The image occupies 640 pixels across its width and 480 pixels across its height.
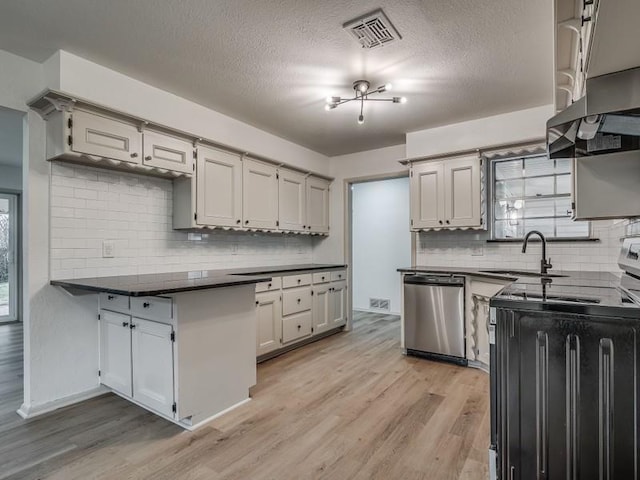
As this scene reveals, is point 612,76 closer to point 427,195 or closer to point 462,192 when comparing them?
point 462,192

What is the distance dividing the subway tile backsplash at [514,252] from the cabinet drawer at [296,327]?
1.56m

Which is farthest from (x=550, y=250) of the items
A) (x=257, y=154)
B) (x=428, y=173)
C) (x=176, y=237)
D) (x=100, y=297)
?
(x=100, y=297)

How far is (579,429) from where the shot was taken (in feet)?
4.32

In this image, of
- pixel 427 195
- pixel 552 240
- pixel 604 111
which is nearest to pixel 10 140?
pixel 427 195

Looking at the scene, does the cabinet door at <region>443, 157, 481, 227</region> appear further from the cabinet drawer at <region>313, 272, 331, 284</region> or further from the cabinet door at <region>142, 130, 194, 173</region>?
the cabinet door at <region>142, 130, 194, 173</region>

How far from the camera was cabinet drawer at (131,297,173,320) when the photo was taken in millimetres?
2248

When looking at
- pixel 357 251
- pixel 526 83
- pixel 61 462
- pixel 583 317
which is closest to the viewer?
pixel 583 317

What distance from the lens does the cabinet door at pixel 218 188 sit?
331 centimetres

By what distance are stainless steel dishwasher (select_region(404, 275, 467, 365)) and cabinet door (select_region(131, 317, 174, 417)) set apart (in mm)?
2454

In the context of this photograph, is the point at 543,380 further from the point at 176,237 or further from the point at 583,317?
the point at 176,237

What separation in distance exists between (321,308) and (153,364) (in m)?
2.39

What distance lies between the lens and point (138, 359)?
247cm

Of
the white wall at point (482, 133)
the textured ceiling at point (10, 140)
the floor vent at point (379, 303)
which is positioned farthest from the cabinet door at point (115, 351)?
the floor vent at point (379, 303)

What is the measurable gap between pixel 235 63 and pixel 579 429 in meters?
2.92
